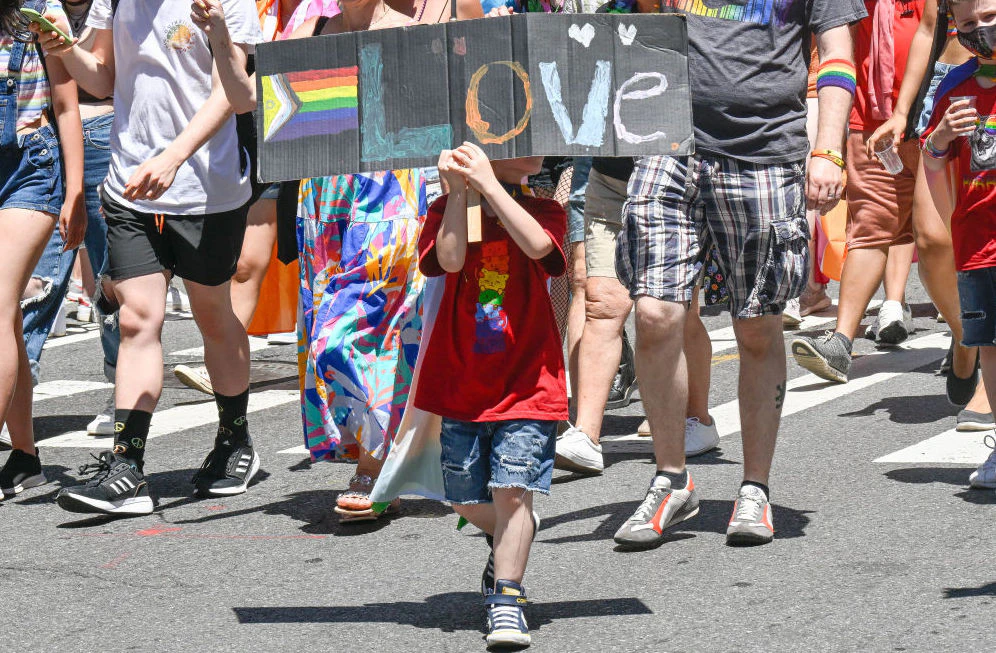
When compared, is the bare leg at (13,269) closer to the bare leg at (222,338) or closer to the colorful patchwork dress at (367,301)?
the bare leg at (222,338)

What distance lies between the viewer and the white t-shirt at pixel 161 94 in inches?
237

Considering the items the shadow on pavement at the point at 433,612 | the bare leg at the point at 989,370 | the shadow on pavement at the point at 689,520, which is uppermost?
the bare leg at the point at 989,370

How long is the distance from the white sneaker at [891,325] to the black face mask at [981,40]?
336 centimetres

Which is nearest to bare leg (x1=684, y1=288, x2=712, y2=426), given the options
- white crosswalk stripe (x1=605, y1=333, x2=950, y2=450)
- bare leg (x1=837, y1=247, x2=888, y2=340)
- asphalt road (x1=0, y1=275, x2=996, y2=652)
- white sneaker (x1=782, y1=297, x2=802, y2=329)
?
asphalt road (x1=0, y1=275, x2=996, y2=652)

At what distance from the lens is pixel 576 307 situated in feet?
23.7

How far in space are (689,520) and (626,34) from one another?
185cm

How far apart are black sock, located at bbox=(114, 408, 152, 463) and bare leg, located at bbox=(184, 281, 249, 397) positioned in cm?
41

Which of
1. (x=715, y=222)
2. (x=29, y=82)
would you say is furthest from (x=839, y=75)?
(x=29, y=82)

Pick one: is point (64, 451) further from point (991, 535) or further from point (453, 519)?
point (991, 535)

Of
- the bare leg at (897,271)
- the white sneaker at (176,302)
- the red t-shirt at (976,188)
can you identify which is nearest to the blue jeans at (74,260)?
the white sneaker at (176,302)

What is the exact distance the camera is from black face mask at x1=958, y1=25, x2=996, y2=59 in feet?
18.7

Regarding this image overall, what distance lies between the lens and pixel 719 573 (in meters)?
5.02

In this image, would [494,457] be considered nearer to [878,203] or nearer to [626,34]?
[626,34]

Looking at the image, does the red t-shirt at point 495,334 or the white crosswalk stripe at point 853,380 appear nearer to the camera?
the red t-shirt at point 495,334
